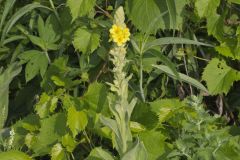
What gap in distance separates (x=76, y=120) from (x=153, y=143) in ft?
1.37

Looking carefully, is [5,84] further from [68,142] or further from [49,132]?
[68,142]

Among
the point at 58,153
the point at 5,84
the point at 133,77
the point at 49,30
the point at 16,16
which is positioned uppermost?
the point at 16,16

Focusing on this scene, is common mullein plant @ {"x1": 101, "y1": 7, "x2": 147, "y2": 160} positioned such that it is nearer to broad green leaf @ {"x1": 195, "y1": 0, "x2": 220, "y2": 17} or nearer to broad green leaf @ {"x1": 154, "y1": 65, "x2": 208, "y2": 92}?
broad green leaf @ {"x1": 154, "y1": 65, "x2": 208, "y2": 92}

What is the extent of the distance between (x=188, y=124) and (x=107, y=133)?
0.52 m

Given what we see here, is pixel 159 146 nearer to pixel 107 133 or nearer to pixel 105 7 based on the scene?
pixel 107 133

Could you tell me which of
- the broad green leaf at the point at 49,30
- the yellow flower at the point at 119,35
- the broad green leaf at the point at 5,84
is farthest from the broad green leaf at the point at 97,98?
the yellow flower at the point at 119,35

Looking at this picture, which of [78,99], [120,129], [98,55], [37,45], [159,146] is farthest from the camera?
[37,45]

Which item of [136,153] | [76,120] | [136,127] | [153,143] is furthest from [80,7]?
[136,153]

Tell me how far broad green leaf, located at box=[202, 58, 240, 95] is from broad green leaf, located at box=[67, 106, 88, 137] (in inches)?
28.6

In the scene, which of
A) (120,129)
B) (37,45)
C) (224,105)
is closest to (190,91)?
(224,105)

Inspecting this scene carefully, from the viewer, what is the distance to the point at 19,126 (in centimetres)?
324

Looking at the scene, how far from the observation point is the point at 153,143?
9.25 feet

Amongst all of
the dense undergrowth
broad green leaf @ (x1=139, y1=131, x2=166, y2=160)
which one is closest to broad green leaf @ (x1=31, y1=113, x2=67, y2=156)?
the dense undergrowth

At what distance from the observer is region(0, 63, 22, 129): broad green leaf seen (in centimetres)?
334
